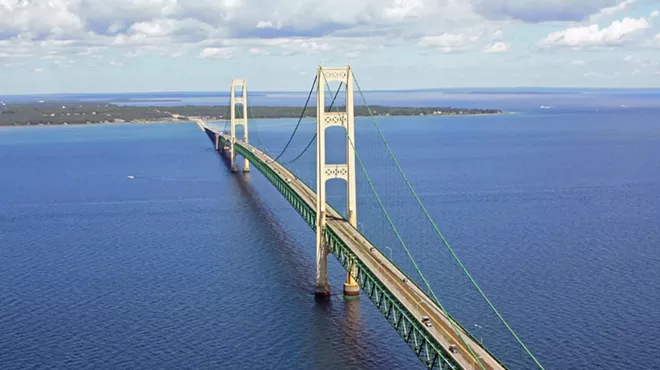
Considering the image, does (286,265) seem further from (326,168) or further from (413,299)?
(413,299)

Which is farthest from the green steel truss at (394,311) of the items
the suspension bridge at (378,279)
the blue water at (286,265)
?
the blue water at (286,265)

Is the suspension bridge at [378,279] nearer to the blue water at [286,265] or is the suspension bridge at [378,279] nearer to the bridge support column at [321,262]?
the bridge support column at [321,262]

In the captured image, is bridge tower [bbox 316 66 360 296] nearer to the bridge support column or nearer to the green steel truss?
the bridge support column

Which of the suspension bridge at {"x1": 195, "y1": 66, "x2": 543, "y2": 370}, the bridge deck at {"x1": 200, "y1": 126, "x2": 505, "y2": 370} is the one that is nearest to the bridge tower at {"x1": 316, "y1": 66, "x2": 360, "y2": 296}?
the suspension bridge at {"x1": 195, "y1": 66, "x2": 543, "y2": 370}

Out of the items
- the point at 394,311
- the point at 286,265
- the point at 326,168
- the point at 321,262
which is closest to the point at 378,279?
the point at 394,311

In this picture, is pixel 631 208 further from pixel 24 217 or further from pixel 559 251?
pixel 24 217
